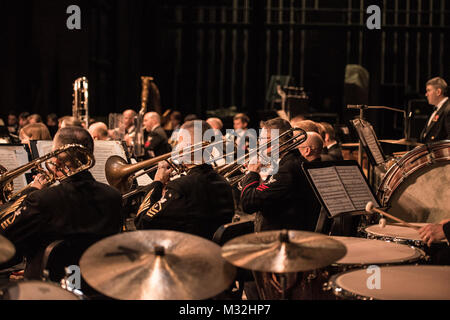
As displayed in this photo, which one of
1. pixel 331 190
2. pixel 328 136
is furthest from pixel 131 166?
pixel 328 136

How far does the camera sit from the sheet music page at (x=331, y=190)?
10.2 ft

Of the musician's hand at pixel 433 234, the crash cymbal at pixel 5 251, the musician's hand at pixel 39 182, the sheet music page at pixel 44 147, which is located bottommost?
the musician's hand at pixel 433 234

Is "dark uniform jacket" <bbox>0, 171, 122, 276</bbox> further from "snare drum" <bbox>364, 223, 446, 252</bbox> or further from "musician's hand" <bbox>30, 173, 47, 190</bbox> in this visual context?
"snare drum" <bbox>364, 223, 446, 252</bbox>

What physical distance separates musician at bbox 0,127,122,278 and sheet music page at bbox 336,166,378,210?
3.88ft

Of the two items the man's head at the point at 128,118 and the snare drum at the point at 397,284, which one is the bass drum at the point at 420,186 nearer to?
the snare drum at the point at 397,284

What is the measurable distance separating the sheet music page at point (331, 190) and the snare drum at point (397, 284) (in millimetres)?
504

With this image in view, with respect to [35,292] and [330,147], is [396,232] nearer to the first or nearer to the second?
[35,292]

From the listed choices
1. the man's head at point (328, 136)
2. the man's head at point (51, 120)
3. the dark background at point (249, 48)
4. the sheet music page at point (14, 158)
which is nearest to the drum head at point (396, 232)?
the sheet music page at point (14, 158)

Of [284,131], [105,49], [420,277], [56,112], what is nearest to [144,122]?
[56,112]

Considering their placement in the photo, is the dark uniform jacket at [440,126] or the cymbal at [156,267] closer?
the cymbal at [156,267]

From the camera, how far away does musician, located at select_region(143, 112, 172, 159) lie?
845 centimetres
